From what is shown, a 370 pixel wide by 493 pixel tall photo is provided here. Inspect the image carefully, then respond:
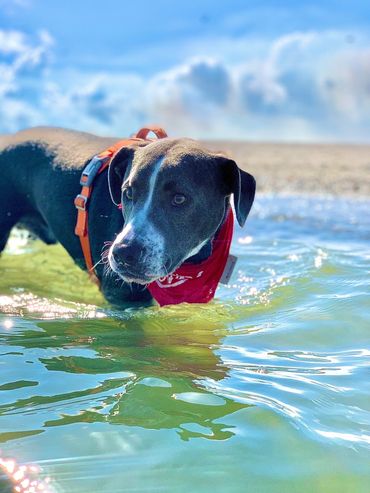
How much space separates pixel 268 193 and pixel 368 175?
256 centimetres

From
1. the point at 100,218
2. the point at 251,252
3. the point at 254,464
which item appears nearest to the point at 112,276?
the point at 100,218

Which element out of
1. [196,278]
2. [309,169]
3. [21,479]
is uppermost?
[309,169]

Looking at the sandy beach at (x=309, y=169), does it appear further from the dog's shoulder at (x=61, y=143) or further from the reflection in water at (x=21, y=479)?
the reflection in water at (x=21, y=479)

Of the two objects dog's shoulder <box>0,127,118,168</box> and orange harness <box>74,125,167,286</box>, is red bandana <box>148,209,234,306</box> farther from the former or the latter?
dog's shoulder <box>0,127,118,168</box>

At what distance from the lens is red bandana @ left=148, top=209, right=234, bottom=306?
4.09 metres

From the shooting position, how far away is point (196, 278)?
4.19 meters

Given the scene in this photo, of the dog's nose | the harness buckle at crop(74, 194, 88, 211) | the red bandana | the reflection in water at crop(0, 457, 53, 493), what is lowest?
the reflection in water at crop(0, 457, 53, 493)

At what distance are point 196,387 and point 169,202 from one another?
1.03 m

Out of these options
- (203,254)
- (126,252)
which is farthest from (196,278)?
(126,252)

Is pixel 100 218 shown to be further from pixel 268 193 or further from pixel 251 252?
pixel 268 193

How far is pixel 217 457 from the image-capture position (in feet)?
7.70

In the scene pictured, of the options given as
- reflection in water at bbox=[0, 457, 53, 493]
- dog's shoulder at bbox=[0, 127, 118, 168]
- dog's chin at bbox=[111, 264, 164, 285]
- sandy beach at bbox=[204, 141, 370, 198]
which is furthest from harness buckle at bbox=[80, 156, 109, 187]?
sandy beach at bbox=[204, 141, 370, 198]

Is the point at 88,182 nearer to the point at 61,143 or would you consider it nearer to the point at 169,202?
the point at 61,143

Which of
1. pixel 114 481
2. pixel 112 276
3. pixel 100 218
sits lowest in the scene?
pixel 114 481
